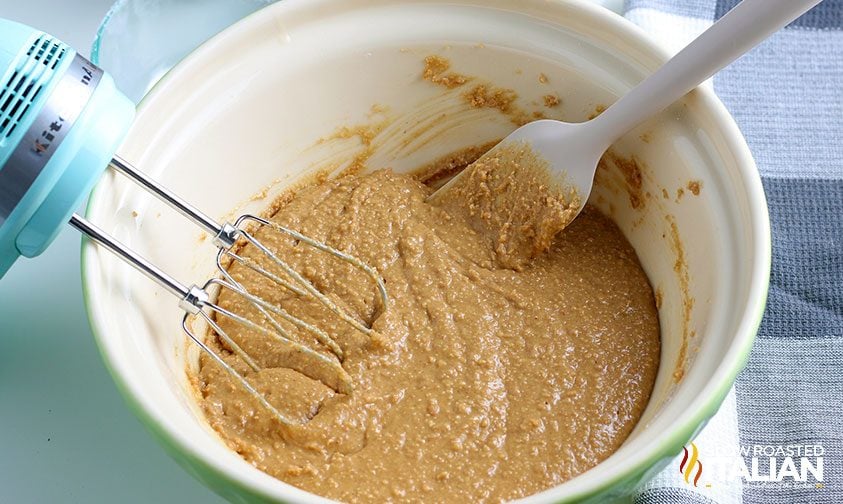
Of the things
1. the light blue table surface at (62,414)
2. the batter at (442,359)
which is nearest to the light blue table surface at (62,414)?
the light blue table surface at (62,414)

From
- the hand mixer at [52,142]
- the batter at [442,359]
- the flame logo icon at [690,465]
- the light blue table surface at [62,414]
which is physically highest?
the flame logo icon at [690,465]

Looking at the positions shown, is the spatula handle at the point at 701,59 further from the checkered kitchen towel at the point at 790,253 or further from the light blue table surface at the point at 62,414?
the light blue table surface at the point at 62,414

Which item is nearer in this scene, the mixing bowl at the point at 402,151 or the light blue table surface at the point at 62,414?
the mixing bowl at the point at 402,151

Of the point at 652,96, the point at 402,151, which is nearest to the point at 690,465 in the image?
the point at 652,96

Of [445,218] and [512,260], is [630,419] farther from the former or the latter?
[445,218]

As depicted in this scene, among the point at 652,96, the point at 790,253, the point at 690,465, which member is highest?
the point at 790,253

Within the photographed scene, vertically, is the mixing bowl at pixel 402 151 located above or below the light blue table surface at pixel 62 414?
above

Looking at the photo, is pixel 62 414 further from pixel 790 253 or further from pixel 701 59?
pixel 790 253
